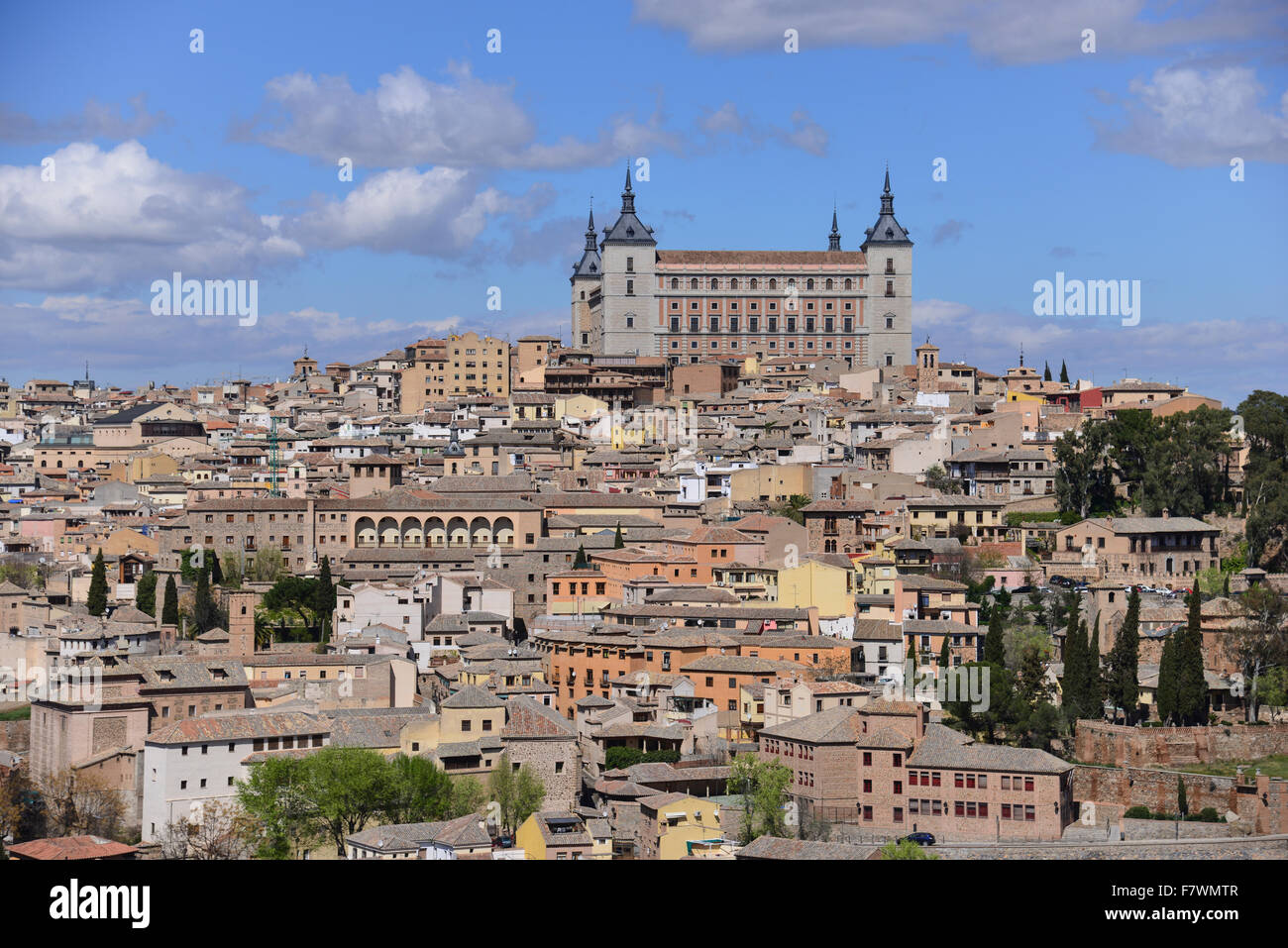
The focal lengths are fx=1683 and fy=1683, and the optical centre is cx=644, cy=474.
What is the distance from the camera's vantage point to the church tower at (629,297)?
240 feet

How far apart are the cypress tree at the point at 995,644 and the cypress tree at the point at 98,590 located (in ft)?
56.8

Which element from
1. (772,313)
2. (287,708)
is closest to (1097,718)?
(287,708)

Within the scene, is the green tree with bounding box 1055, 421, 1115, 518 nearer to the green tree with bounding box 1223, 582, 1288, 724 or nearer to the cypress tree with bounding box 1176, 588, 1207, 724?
the green tree with bounding box 1223, 582, 1288, 724

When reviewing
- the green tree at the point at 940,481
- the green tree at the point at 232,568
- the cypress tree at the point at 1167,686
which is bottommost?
the cypress tree at the point at 1167,686

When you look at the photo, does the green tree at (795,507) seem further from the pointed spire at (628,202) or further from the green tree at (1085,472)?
the pointed spire at (628,202)

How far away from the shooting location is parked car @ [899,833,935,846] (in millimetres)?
21756

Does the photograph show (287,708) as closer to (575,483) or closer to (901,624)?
(901,624)

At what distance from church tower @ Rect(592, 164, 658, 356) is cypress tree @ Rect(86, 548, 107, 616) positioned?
1572 inches

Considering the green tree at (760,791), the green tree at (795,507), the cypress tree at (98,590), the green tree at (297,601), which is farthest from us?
the green tree at (795,507)

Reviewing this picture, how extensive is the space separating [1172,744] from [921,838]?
5.75 m

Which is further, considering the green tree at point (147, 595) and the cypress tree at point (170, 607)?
the green tree at point (147, 595)

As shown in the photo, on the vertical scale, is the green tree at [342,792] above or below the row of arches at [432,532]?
below

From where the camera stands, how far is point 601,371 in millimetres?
63469

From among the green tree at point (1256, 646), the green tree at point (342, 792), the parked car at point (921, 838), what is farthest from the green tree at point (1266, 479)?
the green tree at point (342, 792)
